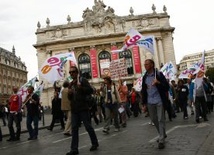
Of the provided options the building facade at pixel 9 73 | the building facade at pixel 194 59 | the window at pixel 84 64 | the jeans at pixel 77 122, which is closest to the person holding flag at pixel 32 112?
the jeans at pixel 77 122

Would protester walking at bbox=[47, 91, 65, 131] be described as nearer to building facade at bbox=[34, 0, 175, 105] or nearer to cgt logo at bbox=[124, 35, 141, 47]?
cgt logo at bbox=[124, 35, 141, 47]

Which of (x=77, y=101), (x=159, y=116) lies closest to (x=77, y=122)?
(x=77, y=101)

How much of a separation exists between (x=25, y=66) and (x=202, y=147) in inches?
4010

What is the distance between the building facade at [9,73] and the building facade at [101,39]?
28549 mm

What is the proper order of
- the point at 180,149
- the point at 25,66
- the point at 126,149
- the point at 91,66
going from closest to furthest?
the point at 180,149 → the point at 126,149 → the point at 91,66 → the point at 25,66

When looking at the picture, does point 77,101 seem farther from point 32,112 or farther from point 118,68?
point 118,68

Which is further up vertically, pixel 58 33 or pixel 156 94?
pixel 58 33

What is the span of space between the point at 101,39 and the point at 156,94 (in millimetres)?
48974

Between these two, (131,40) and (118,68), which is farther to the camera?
(118,68)

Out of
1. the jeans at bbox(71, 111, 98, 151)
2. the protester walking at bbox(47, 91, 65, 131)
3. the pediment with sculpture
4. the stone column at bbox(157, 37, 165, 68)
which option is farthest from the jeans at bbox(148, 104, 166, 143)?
the pediment with sculpture

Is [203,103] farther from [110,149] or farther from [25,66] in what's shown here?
[25,66]

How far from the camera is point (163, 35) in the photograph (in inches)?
2202

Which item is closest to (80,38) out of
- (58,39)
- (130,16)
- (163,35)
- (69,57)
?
(58,39)

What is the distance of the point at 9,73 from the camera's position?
3536 inches
